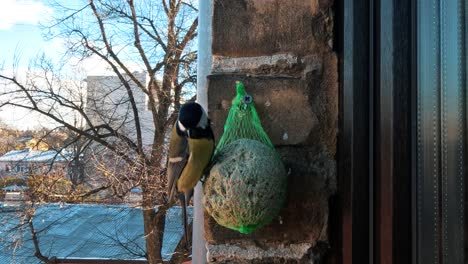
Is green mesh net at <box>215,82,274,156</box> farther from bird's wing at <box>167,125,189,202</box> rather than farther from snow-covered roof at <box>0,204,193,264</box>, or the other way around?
snow-covered roof at <box>0,204,193,264</box>

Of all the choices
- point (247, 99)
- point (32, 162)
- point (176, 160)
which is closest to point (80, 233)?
point (32, 162)

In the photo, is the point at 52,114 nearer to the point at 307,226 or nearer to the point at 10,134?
the point at 10,134

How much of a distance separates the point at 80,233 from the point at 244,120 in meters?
4.96

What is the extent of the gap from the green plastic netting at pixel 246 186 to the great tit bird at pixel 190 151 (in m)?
0.03

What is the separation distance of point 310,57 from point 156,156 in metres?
4.21

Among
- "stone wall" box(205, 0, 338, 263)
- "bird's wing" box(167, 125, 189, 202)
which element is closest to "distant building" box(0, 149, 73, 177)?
"bird's wing" box(167, 125, 189, 202)

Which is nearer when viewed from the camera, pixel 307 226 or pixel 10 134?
pixel 307 226

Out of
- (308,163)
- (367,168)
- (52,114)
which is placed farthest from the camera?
(52,114)

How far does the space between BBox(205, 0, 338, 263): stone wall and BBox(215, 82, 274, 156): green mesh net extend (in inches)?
0.8

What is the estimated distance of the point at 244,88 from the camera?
2.54ft

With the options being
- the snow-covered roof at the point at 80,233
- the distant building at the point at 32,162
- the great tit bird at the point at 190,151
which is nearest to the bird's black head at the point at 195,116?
the great tit bird at the point at 190,151

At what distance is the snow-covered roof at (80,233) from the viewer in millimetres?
5078

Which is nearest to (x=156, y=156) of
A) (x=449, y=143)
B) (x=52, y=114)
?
(x=52, y=114)

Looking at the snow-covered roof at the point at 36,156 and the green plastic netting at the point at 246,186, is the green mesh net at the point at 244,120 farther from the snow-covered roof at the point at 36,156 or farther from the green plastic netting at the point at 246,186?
the snow-covered roof at the point at 36,156
